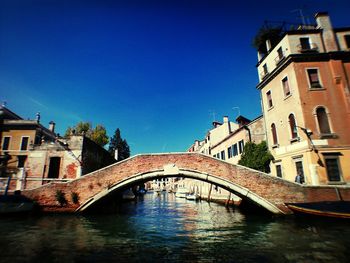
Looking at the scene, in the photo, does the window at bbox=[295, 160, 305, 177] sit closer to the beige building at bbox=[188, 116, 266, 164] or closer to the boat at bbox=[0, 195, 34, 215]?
the beige building at bbox=[188, 116, 266, 164]

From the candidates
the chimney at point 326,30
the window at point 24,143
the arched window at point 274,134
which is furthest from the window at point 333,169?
the window at point 24,143

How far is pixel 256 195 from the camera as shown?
10695 mm

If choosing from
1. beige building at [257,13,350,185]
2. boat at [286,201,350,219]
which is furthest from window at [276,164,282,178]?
boat at [286,201,350,219]

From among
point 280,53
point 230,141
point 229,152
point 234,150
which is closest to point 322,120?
point 280,53

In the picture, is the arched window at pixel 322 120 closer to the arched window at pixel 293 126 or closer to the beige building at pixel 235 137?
the arched window at pixel 293 126

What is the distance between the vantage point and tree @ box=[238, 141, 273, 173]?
14.3m

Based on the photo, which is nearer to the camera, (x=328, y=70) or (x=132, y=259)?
(x=132, y=259)

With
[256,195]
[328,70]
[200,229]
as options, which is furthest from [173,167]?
[328,70]

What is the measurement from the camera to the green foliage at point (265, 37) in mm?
15466

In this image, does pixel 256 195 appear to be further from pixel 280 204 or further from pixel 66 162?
pixel 66 162

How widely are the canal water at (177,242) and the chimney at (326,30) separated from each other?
9.99m

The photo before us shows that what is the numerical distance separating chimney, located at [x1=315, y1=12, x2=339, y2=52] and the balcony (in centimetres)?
69

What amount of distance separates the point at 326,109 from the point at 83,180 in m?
13.9

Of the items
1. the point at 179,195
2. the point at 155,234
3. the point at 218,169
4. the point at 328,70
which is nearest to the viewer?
the point at 155,234
